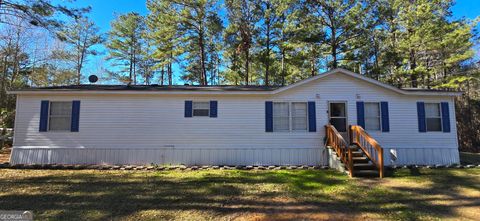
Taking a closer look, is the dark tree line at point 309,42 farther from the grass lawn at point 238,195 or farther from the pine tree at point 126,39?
the grass lawn at point 238,195

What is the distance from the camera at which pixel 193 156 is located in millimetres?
9938

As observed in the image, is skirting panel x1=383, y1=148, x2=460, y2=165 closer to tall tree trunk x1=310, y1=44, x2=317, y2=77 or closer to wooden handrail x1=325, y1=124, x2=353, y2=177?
wooden handrail x1=325, y1=124, x2=353, y2=177

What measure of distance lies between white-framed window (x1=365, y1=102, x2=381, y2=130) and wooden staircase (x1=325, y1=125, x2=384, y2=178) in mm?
1018

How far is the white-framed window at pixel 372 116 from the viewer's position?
1020 centimetres

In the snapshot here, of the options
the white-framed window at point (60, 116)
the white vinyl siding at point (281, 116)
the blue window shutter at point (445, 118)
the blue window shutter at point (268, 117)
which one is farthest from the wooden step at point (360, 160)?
the white-framed window at point (60, 116)

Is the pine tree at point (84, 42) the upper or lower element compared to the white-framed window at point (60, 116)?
upper

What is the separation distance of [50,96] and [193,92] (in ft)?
18.7

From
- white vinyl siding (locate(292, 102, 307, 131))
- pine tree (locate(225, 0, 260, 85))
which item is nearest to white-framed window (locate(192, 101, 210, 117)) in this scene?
white vinyl siding (locate(292, 102, 307, 131))

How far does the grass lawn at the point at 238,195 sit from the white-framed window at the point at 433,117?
228 cm

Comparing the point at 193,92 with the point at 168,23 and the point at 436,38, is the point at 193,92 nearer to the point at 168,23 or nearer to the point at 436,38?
the point at 168,23

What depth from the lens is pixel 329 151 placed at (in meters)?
9.61

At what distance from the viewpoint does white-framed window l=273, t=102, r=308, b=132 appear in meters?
10.1

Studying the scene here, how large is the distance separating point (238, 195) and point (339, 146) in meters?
4.61

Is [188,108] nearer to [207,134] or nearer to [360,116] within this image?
[207,134]
